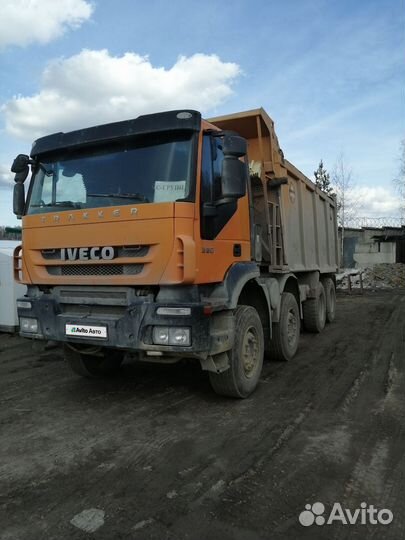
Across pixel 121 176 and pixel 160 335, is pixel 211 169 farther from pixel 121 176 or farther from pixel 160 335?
pixel 160 335

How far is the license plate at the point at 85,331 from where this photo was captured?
4.25 metres

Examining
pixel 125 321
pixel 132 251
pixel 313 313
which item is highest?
pixel 132 251

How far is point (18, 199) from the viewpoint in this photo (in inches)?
198

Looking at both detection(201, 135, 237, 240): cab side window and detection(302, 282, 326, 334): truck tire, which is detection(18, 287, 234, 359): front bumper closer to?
detection(201, 135, 237, 240): cab side window

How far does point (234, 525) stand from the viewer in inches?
104

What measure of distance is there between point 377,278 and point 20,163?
73.4 ft

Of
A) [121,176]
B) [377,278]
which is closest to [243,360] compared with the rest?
[121,176]

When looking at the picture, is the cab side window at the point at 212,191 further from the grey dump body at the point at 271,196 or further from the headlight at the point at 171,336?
the grey dump body at the point at 271,196

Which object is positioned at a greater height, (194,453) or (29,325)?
(29,325)

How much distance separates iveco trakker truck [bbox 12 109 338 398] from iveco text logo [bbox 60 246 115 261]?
1 centimetres

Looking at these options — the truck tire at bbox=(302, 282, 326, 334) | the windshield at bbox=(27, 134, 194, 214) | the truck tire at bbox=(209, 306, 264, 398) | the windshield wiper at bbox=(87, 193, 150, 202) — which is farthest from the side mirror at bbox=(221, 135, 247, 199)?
the truck tire at bbox=(302, 282, 326, 334)

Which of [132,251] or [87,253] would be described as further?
[87,253]

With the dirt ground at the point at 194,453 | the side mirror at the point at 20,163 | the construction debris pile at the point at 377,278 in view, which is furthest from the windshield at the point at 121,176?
the construction debris pile at the point at 377,278

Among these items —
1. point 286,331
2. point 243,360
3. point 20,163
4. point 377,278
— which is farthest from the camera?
point 377,278
